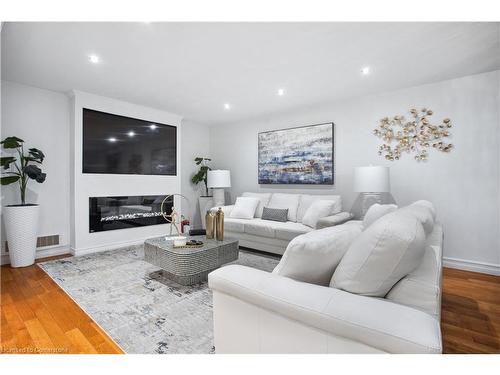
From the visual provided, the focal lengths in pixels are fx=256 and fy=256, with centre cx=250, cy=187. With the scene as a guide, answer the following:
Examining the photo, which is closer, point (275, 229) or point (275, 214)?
point (275, 229)

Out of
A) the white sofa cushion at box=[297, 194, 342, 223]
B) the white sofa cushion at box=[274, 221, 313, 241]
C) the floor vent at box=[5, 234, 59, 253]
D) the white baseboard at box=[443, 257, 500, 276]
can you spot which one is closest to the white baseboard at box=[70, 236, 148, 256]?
the floor vent at box=[5, 234, 59, 253]

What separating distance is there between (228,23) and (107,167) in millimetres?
3086

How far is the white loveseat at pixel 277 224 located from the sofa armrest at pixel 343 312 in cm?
232

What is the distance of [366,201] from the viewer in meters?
3.83

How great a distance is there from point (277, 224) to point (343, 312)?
291cm

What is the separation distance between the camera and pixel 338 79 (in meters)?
3.32

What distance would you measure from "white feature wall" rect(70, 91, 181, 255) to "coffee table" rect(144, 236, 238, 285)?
165 cm

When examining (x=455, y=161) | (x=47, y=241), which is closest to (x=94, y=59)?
(x=47, y=241)

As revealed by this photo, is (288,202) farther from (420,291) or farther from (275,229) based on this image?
(420,291)

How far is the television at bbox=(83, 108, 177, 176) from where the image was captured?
3.97m

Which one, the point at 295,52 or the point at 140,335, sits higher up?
the point at 295,52

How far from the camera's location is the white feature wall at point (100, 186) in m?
3.80

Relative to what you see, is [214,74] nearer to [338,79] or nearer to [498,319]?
[338,79]
